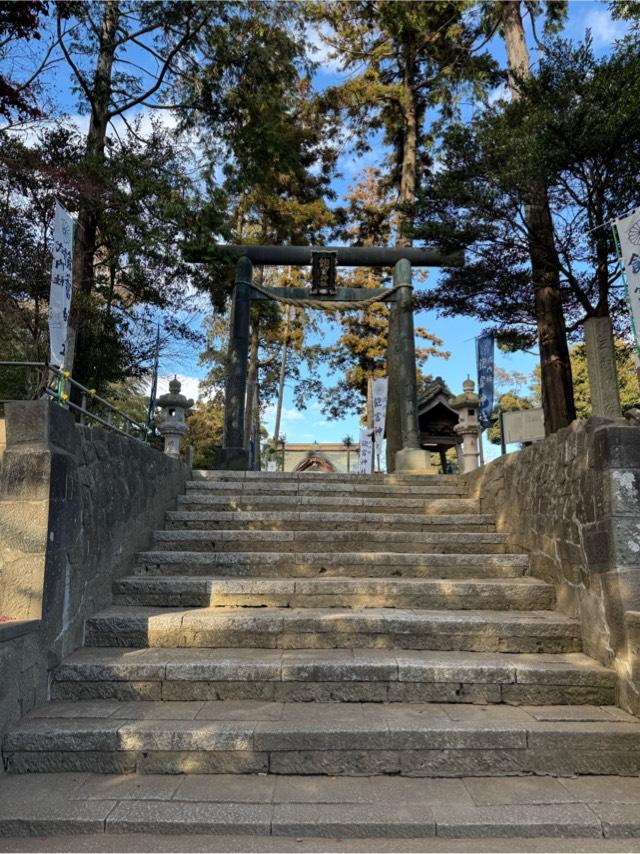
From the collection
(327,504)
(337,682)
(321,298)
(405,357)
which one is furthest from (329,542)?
(321,298)

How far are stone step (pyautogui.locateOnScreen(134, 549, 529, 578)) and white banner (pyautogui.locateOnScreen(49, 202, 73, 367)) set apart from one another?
2420mm

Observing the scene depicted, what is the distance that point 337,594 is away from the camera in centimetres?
382

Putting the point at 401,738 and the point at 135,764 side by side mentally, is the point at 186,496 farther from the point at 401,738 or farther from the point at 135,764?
the point at 401,738

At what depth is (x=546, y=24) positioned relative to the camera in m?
10.1

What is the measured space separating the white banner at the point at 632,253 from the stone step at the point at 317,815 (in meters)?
3.71

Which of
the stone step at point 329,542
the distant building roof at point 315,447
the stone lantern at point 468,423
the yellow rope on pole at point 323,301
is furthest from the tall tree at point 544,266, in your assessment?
the distant building roof at point 315,447

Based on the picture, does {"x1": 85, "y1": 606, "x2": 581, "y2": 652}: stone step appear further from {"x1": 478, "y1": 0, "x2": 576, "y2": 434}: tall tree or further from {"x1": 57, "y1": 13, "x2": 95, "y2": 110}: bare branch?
{"x1": 57, "y1": 13, "x2": 95, "y2": 110}: bare branch

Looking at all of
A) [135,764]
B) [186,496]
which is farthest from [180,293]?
[135,764]

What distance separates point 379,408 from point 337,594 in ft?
34.2

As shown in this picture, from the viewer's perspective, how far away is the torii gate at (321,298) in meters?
9.50

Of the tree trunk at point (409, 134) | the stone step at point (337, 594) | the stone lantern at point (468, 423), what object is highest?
the tree trunk at point (409, 134)

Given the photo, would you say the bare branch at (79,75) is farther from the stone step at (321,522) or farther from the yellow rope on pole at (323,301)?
the stone step at (321,522)

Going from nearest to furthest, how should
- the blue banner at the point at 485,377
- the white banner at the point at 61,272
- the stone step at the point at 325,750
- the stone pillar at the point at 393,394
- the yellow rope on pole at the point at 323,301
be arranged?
1. the stone step at the point at 325,750
2. the white banner at the point at 61,272
3. the blue banner at the point at 485,377
4. the yellow rope on pole at the point at 323,301
5. the stone pillar at the point at 393,394

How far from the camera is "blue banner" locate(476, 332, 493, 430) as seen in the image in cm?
973
